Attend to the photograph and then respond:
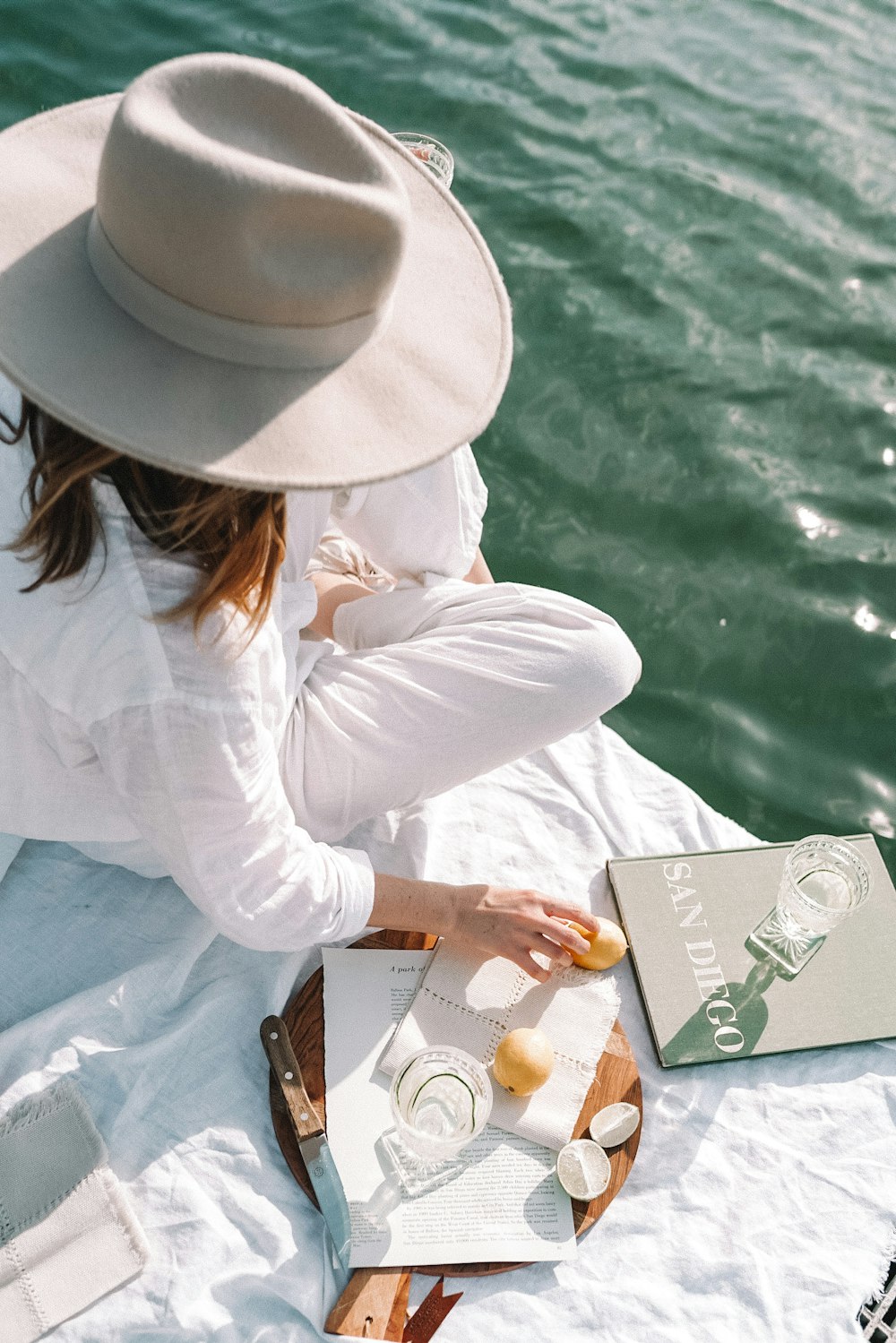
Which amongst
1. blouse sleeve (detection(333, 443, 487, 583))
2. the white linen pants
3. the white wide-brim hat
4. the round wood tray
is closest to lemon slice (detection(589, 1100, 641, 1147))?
the round wood tray

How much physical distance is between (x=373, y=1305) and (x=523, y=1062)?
1.14 ft

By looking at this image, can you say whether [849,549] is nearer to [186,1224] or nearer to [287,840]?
[287,840]

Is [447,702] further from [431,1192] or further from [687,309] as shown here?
[687,309]

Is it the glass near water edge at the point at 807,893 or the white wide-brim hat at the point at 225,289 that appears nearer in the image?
the white wide-brim hat at the point at 225,289

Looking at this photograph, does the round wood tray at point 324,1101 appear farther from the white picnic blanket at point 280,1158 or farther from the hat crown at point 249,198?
the hat crown at point 249,198

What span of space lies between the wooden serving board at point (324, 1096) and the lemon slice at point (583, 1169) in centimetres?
2

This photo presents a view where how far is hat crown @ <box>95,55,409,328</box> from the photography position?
2.73 feet

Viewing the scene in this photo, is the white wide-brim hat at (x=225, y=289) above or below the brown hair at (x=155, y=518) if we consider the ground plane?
above

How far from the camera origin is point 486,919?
5.18 feet

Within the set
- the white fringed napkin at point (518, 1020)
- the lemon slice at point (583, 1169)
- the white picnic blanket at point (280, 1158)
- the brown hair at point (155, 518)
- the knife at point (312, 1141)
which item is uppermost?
the brown hair at point (155, 518)

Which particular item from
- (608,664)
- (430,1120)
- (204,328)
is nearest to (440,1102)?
(430,1120)

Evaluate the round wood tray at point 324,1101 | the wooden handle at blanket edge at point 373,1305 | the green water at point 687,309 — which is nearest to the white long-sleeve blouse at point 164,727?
the round wood tray at point 324,1101

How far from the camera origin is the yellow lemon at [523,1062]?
4.87ft

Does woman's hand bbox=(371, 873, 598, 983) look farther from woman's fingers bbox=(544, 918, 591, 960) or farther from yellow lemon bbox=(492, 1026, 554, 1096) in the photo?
yellow lemon bbox=(492, 1026, 554, 1096)
